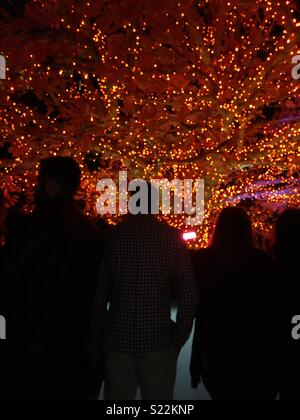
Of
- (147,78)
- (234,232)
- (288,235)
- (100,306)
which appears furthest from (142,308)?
(147,78)

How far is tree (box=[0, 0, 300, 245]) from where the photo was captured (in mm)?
6852

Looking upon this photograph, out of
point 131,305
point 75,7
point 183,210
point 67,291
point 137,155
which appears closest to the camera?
point 67,291

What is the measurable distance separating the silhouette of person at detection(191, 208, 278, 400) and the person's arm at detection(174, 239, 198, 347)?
0.12 metres

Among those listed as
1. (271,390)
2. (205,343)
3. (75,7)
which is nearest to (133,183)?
(205,343)

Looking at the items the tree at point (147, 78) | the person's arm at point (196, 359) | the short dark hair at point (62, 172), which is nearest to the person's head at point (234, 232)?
the person's arm at point (196, 359)

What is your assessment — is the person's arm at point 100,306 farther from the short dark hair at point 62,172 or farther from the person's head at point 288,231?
the person's head at point 288,231

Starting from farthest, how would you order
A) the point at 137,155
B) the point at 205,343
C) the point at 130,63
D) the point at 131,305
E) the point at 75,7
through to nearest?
the point at 137,155 < the point at 130,63 < the point at 75,7 < the point at 205,343 < the point at 131,305

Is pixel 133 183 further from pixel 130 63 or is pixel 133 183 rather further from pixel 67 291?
pixel 130 63

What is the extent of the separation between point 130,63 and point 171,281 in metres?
5.37

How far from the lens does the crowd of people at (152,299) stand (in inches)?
104

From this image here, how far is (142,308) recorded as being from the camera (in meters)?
2.82

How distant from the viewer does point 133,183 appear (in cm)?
311

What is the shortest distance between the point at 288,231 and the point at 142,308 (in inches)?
40.0

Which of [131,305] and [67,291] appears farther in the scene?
[131,305]
